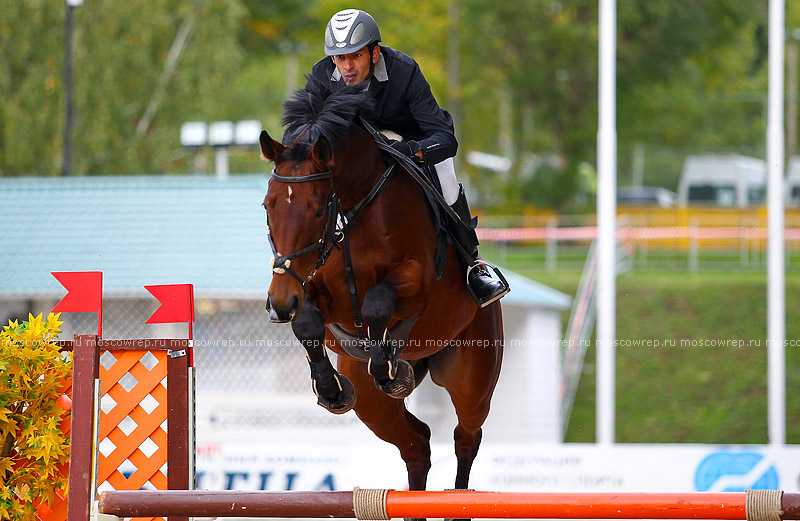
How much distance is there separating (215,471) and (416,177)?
14.9ft

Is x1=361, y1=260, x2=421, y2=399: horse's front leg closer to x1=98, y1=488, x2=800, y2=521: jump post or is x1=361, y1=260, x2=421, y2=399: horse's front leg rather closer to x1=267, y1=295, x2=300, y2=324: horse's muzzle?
x1=267, y1=295, x2=300, y2=324: horse's muzzle

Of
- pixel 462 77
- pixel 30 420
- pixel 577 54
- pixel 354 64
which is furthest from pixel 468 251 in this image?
pixel 462 77

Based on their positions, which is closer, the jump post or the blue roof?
the jump post

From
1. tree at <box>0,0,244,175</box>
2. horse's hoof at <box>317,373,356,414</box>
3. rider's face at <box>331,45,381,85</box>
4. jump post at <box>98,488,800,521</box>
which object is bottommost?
jump post at <box>98,488,800,521</box>

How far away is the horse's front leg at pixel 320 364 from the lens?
11.2ft

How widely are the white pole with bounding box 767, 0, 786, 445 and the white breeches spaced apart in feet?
18.0

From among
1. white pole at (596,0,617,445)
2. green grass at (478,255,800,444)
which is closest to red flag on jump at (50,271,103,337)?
white pole at (596,0,617,445)

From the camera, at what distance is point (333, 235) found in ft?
11.0

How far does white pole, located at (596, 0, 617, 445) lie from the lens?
8.58 meters

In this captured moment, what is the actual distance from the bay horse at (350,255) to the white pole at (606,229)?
15.7ft

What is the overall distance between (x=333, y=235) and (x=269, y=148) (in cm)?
37

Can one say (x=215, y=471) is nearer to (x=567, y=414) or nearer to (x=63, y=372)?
(x=63, y=372)

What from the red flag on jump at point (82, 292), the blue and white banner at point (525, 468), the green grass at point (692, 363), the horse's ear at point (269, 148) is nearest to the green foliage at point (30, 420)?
the red flag on jump at point (82, 292)

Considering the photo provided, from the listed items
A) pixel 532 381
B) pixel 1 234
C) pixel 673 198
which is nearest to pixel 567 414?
pixel 532 381
